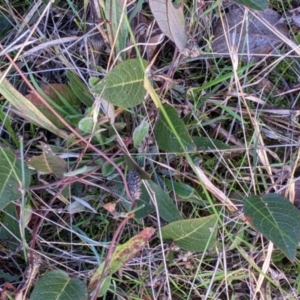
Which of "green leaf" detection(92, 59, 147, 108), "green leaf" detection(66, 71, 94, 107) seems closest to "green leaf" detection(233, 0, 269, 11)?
"green leaf" detection(92, 59, 147, 108)

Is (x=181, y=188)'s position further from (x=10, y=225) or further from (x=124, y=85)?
(x=10, y=225)

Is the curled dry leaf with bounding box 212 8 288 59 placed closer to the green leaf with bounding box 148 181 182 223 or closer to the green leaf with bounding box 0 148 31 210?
the green leaf with bounding box 148 181 182 223

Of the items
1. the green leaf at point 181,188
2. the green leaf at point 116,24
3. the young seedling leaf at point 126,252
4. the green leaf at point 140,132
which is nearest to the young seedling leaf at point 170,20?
the green leaf at point 116,24

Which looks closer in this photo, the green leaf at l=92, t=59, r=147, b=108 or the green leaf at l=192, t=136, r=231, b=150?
the green leaf at l=92, t=59, r=147, b=108

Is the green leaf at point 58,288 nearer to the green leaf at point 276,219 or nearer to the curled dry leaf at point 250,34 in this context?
the green leaf at point 276,219

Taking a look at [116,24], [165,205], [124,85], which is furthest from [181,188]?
[116,24]

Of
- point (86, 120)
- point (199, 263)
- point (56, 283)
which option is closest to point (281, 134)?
point (199, 263)
